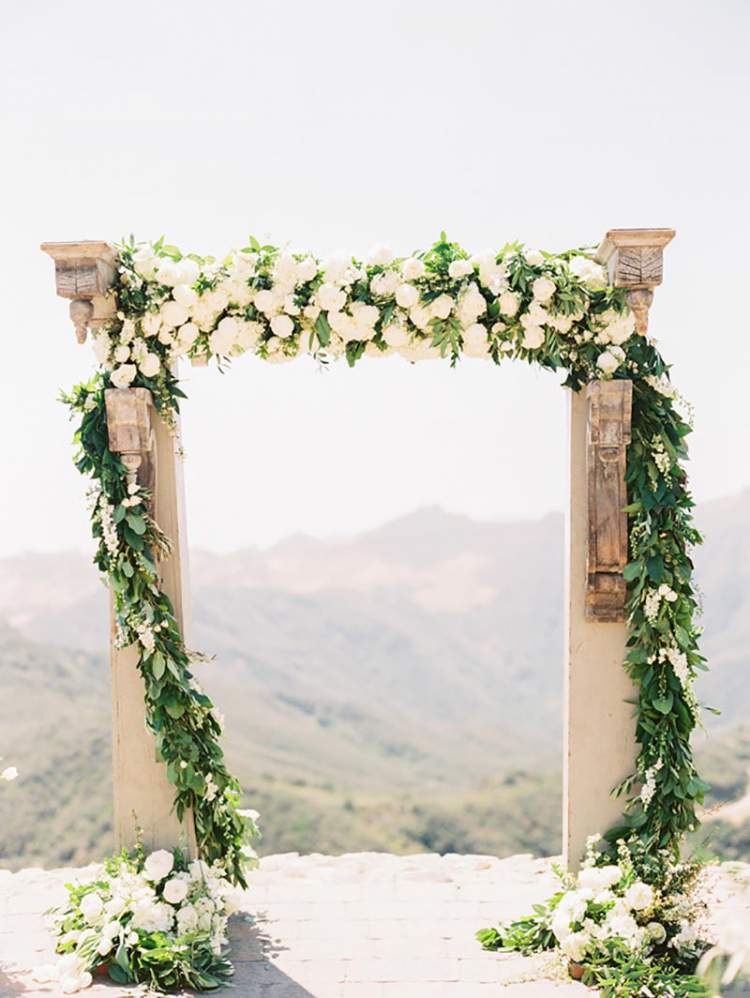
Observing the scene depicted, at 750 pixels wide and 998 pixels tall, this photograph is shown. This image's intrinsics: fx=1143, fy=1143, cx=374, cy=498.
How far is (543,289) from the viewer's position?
462 centimetres

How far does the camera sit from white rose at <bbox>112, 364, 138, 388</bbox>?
4.74 m

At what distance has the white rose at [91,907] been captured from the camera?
4.64 meters

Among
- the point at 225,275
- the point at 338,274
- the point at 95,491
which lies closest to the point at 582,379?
the point at 338,274

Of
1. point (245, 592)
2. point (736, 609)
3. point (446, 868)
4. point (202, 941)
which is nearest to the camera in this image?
point (202, 941)

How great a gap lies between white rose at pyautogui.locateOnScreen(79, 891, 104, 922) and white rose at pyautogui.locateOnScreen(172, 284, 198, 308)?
248 centimetres

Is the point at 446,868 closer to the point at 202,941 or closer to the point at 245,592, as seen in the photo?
the point at 202,941

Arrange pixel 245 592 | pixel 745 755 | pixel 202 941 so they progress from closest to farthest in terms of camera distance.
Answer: pixel 202 941
pixel 745 755
pixel 245 592

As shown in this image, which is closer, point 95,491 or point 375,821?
point 95,491

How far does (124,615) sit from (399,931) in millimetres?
1827

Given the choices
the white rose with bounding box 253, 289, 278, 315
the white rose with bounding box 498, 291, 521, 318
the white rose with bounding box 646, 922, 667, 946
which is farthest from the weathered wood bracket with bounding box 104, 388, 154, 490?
the white rose with bounding box 646, 922, 667, 946

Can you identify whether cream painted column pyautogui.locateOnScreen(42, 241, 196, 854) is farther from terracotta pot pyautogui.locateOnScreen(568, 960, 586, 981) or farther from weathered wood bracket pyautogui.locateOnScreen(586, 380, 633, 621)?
weathered wood bracket pyautogui.locateOnScreen(586, 380, 633, 621)

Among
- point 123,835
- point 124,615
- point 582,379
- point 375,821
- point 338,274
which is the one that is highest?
point 338,274

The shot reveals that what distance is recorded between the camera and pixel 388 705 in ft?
50.7

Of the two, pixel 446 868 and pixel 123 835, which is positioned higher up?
pixel 123 835
